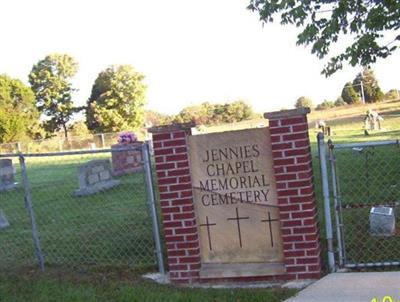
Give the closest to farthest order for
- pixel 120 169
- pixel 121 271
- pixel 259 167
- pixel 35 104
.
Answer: pixel 259 167
pixel 121 271
pixel 120 169
pixel 35 104

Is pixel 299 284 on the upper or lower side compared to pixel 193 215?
lower

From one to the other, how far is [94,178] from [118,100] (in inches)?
1798

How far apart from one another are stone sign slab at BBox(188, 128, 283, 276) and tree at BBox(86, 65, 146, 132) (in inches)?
2137

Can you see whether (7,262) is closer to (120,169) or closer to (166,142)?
(166,142)

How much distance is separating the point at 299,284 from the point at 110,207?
6.91 meters

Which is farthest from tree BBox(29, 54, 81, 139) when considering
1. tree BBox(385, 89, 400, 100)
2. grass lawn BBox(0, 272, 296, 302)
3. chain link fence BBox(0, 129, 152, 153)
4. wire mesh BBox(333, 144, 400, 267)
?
grass lawn BBox(0, 272, 296, 302)

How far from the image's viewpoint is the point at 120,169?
18.8 metres

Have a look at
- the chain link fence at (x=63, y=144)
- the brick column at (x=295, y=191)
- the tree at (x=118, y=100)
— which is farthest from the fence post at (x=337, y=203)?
the tree at (x=118, y=100)

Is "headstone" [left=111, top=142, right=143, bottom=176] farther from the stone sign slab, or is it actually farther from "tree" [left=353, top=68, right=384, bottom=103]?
"tree" [left=353, top=68, right=384, bottom=103]

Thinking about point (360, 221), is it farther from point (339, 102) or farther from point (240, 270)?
point (339, 102)

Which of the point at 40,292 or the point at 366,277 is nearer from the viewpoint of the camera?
the point at 366,277

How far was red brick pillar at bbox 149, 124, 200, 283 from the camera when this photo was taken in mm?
5660

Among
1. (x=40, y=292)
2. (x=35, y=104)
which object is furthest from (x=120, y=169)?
(x=35, y=104)

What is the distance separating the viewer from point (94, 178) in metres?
14.9
